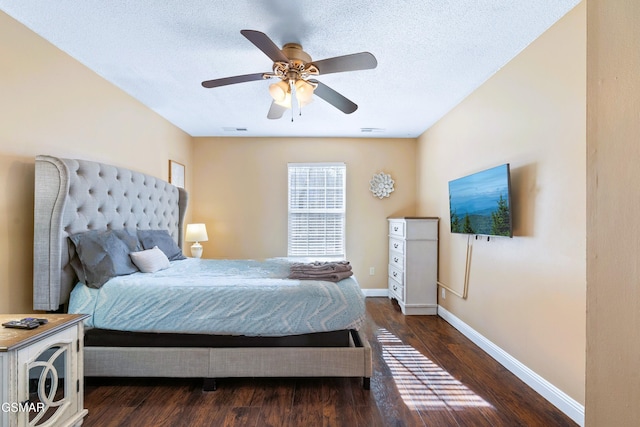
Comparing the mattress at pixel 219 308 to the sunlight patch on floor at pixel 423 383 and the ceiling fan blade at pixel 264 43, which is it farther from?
the ceiling fan blade at pixel 264 43

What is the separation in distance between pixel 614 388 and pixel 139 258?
297cm

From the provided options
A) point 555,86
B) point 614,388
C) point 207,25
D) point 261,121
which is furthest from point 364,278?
point 614,388

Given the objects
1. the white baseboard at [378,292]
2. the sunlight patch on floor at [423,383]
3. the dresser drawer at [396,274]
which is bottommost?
the sunlight patch on floor at [423,383]

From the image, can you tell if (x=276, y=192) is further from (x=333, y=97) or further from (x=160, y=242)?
(x=333, y=97)

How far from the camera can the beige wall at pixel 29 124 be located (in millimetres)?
2064

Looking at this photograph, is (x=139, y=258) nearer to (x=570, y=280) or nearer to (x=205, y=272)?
(x=205, y=272)

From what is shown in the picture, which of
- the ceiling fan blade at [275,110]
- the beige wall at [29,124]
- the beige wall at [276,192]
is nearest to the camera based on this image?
the beige wall at [29,124]

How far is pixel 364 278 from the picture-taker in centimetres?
504

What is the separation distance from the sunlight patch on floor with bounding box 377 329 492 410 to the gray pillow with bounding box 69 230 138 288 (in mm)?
2321

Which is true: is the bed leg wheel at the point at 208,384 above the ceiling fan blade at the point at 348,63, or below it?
below

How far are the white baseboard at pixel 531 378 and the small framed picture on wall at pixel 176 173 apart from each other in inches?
157

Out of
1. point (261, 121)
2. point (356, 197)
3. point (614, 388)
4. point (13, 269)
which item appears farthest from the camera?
point (356, 197)

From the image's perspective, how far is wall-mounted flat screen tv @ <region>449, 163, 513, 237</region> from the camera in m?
2.48

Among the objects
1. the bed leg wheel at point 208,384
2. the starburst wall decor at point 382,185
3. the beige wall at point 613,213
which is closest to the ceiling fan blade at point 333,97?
the beige wall at point 613,213
